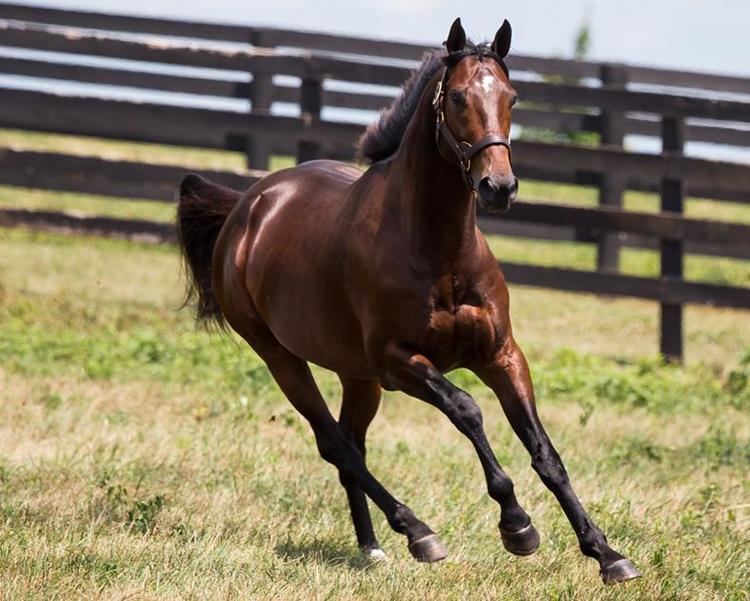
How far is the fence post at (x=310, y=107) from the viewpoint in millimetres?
12320

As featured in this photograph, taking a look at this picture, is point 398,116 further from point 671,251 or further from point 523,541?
point 671,251

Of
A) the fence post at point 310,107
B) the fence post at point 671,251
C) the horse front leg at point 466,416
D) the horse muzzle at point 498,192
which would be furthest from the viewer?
the fence post at point 310,107

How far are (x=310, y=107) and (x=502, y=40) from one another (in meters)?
7.18

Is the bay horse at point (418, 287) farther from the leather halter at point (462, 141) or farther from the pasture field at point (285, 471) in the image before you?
the pasture field at point (285, 471)

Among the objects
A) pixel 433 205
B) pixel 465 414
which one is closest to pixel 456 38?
pixel 433 205

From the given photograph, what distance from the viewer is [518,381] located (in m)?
5.39

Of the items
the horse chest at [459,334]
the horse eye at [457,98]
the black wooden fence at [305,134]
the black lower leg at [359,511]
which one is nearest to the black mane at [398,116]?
the horse eye at [457,98]

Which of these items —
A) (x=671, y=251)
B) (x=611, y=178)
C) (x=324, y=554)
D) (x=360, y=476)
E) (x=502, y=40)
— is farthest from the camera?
(x=611, y=178)

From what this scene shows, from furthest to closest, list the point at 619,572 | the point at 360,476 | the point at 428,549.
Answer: the point at 360,476 → the point at 428,549 → the point at 619,572

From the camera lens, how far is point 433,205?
543 centimetres

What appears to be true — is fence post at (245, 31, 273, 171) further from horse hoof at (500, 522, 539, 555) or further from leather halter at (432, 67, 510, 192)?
horse hoof at (500, 522, 539, 555)

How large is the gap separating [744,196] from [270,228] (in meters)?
10.4

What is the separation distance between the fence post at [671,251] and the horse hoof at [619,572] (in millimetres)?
6904

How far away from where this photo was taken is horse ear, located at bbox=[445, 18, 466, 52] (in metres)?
5.29
